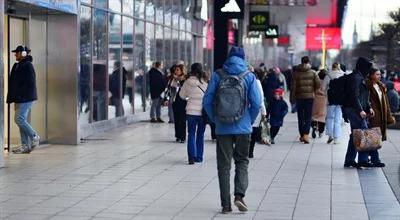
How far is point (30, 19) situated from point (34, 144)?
2.48 metres

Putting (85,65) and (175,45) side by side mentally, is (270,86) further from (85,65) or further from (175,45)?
(175,45)

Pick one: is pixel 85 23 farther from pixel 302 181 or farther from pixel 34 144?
pixel 302 181

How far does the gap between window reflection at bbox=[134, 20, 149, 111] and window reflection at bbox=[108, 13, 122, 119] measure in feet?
5.43

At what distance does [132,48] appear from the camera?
21.9 meters

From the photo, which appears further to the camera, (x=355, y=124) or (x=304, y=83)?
(x=304, y=83)

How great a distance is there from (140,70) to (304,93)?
6.46m

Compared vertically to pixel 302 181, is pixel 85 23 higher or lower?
higher

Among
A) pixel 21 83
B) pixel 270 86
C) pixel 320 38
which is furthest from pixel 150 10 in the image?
pixel 320 38

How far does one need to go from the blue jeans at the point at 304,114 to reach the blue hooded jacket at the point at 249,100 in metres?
8.27

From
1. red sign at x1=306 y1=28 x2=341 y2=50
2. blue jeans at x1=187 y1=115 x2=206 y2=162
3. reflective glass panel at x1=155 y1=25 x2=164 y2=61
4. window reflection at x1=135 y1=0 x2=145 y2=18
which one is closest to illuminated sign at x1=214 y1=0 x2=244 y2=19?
window reflection at x1=135 y1=0 x2=145 y2=18

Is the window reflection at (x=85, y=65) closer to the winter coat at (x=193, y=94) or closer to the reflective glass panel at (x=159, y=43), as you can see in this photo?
the winter coat at (x=193, y=94)

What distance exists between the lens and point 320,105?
1856cm

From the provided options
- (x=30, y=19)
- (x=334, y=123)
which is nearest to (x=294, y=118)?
(x=334, y=123)

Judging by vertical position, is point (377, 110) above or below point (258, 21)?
below
